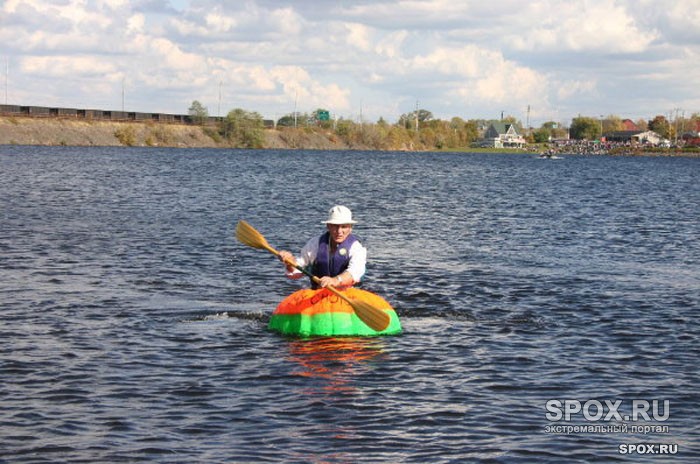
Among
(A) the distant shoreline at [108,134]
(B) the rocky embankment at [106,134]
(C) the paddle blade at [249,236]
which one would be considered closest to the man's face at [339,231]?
(C) the paddle blade at [249,236]

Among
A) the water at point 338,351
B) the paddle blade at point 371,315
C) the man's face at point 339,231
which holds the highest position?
the man's face at point 339,231

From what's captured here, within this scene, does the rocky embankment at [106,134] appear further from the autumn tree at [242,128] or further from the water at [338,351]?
the water at [338,351]

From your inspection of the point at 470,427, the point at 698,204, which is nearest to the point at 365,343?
the point at 470,427

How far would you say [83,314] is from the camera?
17.1 meters

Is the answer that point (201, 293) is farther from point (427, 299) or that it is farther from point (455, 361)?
point (455, 361)

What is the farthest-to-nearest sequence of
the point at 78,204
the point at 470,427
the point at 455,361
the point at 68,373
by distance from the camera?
the point at 78,204 → the point at 455,361 → the point at 68,373 → the point at 470,427

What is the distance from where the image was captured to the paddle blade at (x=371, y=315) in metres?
15.0

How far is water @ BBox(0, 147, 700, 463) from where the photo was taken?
34.8ft

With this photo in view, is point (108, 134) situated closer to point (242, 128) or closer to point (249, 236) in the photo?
point (242, 128)

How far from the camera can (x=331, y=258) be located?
1552 centimetres

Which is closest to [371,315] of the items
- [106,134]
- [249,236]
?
[249,236]

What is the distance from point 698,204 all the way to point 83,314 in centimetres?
4673

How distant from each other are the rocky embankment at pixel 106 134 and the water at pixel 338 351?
112 m

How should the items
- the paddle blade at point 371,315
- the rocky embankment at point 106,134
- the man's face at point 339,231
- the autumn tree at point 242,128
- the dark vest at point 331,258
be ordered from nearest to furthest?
the paddle blade at point 371,315
the man's face at point 339,231
the dark vest at point 331,258
the rocky embankment at point 106,134
the autumn tree at point 242,128
